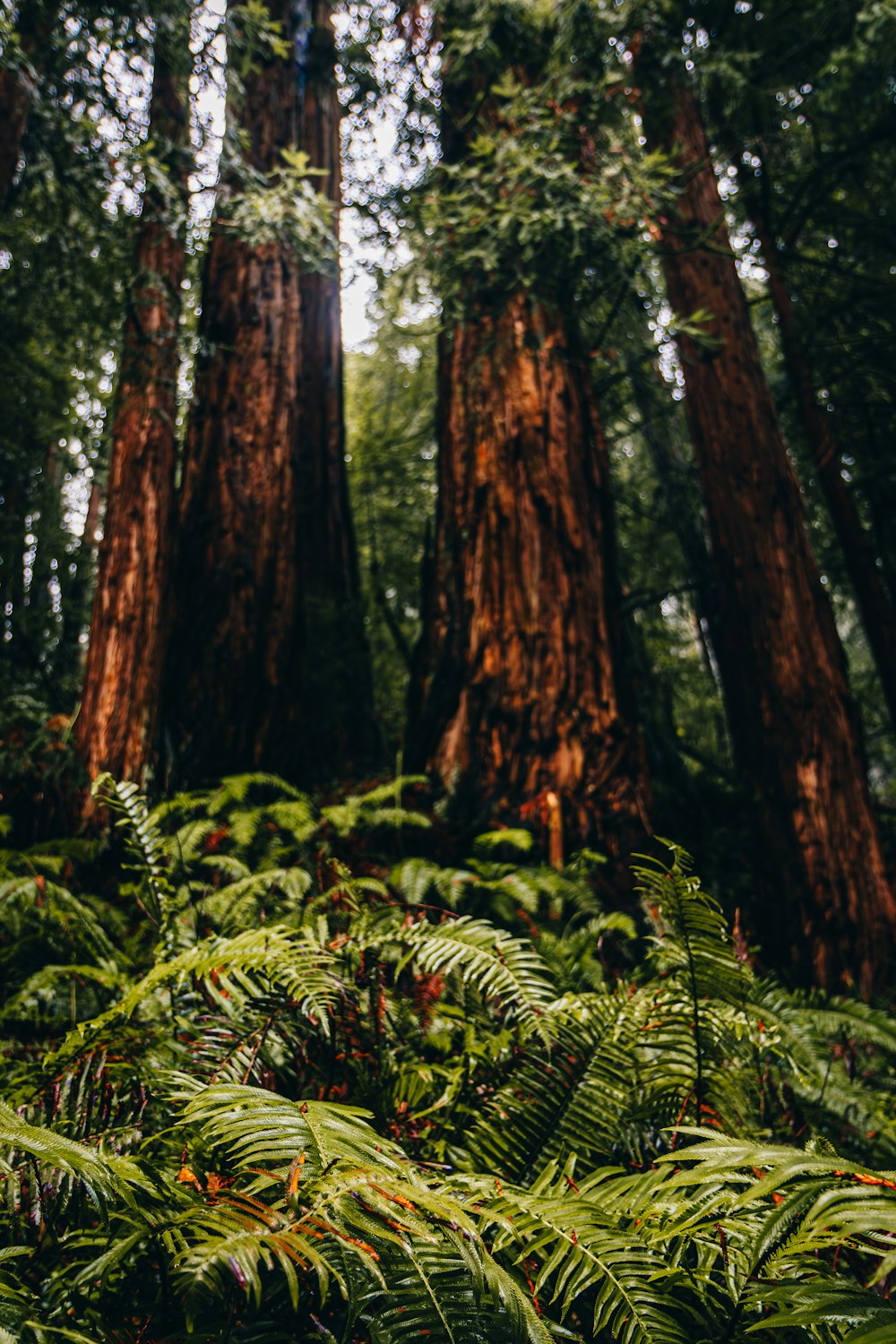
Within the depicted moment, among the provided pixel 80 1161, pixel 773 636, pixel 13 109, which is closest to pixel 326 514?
pixel 773 636

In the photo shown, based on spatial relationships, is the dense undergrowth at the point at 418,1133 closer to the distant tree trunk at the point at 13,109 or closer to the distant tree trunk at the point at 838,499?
the distant tree trunk at the point at 838,499

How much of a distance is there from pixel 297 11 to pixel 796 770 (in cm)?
768

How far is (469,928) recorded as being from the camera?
186 cm

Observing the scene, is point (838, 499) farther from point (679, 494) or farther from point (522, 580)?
point (522, 580)

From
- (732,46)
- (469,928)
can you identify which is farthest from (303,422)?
(469,928)

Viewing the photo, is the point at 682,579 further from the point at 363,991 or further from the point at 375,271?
the point at 363,991

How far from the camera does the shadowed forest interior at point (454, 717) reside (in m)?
1.00

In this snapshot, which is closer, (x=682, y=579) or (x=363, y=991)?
(x=363, y=991)

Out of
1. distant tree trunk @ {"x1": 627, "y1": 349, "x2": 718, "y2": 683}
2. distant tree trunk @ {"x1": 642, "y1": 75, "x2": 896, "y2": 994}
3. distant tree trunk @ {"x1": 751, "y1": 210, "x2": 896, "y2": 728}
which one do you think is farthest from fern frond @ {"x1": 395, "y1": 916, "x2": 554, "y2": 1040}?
distant tree trunk @ {"x1": 751, "y1": 210, "x2": 896, "y2": 728}

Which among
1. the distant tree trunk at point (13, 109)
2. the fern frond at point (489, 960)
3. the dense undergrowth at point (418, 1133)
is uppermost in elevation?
the distant tree trunk at point (13, 109)

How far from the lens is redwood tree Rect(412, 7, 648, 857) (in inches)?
156

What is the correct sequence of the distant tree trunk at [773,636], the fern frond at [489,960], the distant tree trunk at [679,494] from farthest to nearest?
1. the distant tree trunk at [679,494]
2. the distant tree trunk at [773,636]
3. the fern frond at [489,960]

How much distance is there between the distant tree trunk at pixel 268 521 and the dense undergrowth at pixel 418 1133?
211 cm

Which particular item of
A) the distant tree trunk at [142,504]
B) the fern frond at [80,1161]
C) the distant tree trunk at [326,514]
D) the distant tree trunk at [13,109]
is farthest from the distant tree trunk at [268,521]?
the fern frond at [80,1161]
